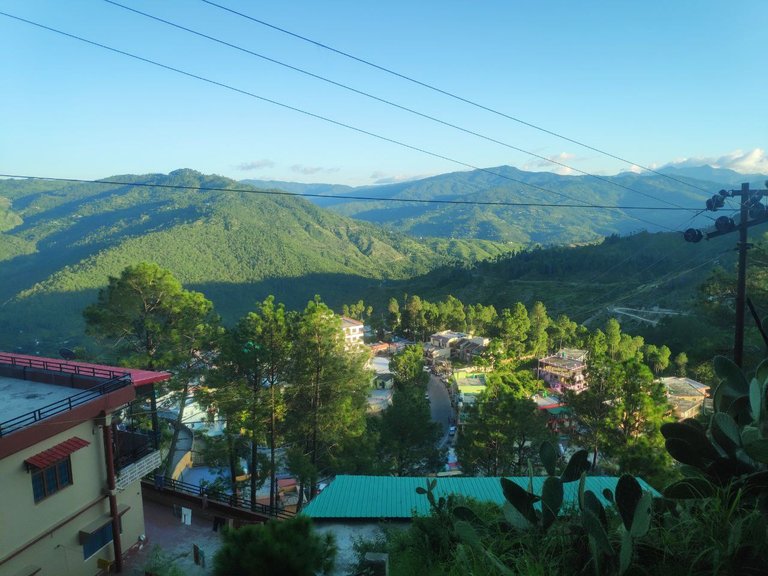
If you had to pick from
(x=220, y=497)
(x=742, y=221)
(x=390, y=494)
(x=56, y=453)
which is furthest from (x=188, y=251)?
(x=742, y=221)

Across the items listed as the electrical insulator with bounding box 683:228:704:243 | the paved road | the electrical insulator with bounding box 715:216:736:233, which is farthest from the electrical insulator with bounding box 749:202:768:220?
the paved road

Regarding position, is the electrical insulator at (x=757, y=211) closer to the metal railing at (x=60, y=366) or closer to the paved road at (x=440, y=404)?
the metal railing at (x=60, y=366)

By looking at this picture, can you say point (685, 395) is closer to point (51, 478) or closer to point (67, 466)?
point (67, 466)

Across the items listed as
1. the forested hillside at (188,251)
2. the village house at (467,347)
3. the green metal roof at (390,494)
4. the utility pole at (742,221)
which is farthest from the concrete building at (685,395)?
the forested hillside at (188,251)

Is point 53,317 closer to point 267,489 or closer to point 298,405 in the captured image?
point 267,489

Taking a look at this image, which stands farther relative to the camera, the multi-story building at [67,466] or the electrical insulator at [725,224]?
the electrical insulator at [725,224]

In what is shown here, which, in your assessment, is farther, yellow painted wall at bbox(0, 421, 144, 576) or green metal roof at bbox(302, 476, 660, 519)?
green metal roof at bbox(302, 476, 660, 519)

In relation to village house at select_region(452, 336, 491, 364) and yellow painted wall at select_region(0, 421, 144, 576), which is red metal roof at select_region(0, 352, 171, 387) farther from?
village house at select_region(452, 336, 491, 364)
